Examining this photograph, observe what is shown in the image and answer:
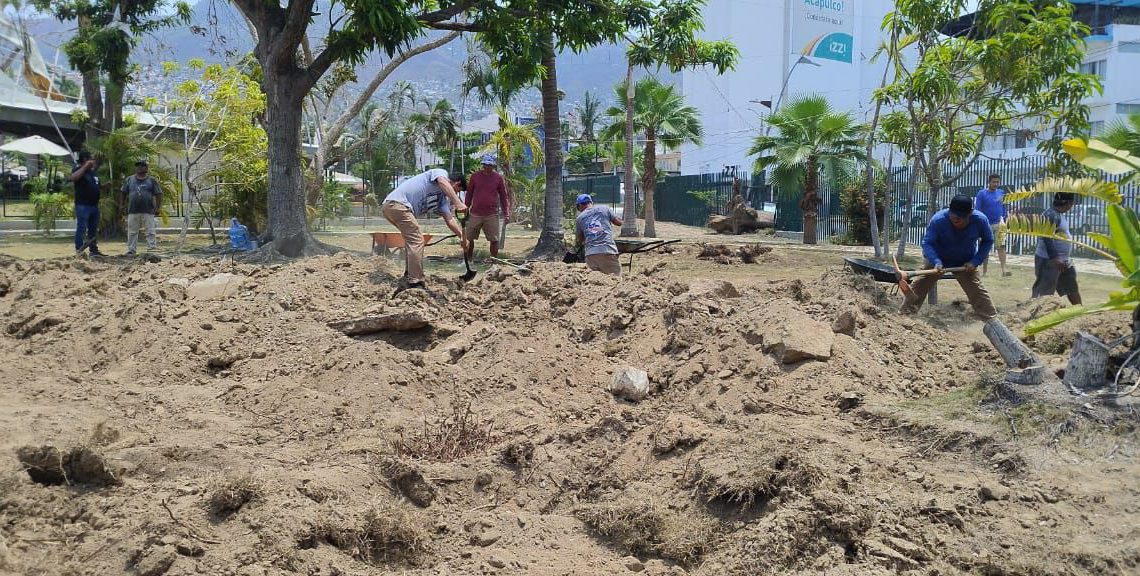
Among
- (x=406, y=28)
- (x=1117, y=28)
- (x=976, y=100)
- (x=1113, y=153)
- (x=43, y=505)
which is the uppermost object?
(x=1117, y=28)

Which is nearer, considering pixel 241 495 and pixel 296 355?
pixel 241 495

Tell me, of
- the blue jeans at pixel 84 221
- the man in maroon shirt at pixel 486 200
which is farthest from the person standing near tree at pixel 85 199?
the man in maroon shirt at pixel 486 200

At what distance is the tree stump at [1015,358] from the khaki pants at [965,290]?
7.93 ft

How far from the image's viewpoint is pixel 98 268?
9.62 m

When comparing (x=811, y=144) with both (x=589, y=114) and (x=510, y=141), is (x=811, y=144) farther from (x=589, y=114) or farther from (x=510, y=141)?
(x=589, y=114)

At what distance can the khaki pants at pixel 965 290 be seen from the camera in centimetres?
773

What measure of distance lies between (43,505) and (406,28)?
8568mm

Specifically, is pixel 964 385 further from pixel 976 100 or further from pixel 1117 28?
pixel 1117 28

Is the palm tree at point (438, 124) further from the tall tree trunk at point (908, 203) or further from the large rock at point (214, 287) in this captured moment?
the large rock at point (214, 287)

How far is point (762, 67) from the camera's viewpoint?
50.5m

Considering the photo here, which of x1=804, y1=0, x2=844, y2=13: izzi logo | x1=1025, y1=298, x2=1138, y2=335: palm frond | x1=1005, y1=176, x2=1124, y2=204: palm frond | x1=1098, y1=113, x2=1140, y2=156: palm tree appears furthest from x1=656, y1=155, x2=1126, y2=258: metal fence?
x1=804, y1=0, x2=844, y2=13: izzi logo

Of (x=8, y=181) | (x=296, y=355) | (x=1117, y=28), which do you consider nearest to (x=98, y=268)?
(x=296, y=355)

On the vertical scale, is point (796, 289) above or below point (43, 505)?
above

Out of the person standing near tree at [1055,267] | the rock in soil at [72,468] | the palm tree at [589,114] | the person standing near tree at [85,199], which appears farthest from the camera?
the palm tree at [589,114]
